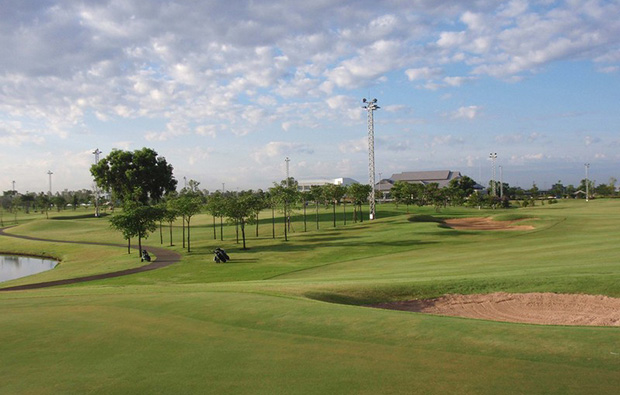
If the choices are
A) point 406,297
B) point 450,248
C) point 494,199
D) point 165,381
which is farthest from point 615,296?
point 494,199

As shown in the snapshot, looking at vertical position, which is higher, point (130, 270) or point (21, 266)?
point (130, 270)

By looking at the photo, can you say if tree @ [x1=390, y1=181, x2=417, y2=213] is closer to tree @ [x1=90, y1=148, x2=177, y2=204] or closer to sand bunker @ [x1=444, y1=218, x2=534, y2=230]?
sand bunker @ [x1=444, y1=218, x2=534, y2=230]

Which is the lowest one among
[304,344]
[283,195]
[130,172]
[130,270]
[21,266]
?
[21,266]

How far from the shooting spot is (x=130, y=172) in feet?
293

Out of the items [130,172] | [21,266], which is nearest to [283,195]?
[21,266]

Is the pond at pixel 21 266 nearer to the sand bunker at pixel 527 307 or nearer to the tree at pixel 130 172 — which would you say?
the tree at pixel 130 172

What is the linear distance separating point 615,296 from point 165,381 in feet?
55.8

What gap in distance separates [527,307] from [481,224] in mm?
52309

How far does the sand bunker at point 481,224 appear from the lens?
59406 millimetres

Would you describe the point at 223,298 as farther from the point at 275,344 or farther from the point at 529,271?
the point at 529,271

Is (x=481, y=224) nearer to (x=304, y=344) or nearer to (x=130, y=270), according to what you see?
(x=130, y=270)

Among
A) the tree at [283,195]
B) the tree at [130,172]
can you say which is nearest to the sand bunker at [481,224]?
the tree at [283,195]

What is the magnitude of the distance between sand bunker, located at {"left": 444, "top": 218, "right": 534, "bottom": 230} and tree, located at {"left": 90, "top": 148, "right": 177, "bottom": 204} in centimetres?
6256

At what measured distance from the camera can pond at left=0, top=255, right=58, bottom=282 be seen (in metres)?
47.0
